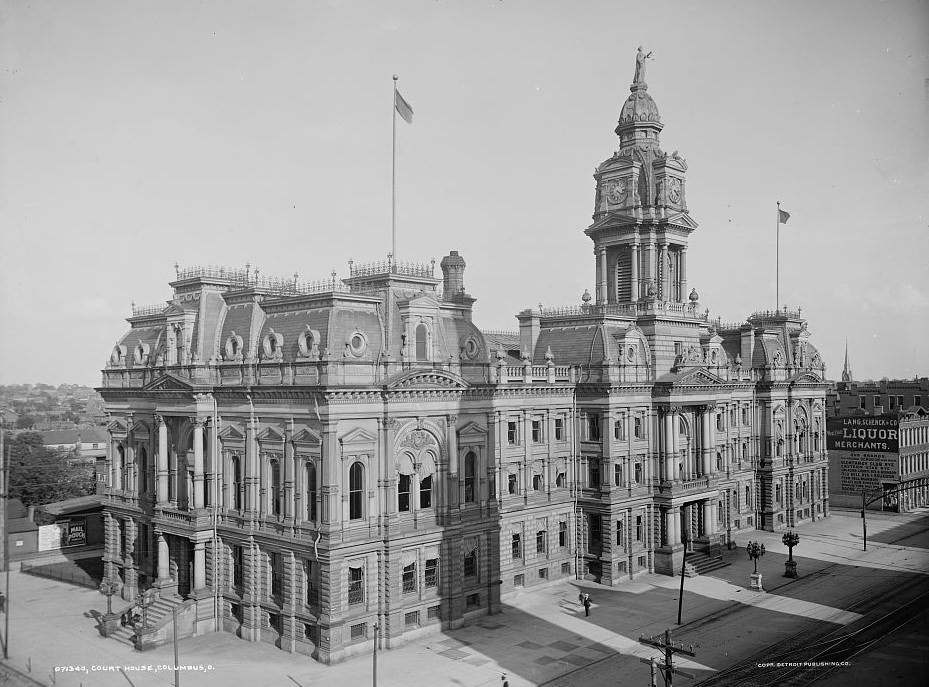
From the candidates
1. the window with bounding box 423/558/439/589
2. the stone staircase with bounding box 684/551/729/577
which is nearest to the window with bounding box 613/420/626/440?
the stone staircase with bounding box 684/551/729/577

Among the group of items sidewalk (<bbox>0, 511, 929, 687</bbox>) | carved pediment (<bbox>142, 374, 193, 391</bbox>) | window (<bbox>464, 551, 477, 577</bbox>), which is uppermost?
carved pediment (<bbox>142, 374, 193, 391</bbox>)

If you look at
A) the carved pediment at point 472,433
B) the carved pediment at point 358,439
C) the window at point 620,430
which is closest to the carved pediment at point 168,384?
the carved pediment at point 358,439

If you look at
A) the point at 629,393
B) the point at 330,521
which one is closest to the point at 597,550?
the point at 629,393

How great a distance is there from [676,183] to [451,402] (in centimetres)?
3479

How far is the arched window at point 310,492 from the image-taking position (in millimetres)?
47250

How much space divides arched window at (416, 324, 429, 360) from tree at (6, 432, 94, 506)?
196 ft

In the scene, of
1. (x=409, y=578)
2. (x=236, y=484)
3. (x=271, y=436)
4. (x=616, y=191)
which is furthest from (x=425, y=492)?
(x=616, y=191)

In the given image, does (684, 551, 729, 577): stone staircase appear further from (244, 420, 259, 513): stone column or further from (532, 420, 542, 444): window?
(244, 420, 259, 513): stone column

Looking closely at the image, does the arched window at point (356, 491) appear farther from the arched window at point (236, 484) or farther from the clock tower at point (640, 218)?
the clock tower at point (640, 218)

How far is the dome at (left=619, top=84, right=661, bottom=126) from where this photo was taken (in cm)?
7569

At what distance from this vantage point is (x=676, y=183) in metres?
74.2

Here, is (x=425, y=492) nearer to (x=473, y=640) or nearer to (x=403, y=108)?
(x=473, y=640)

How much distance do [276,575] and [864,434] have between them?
74921 mm

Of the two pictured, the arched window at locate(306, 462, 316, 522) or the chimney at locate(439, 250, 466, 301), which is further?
the chimney at locate(439, 250, 466, 301)
